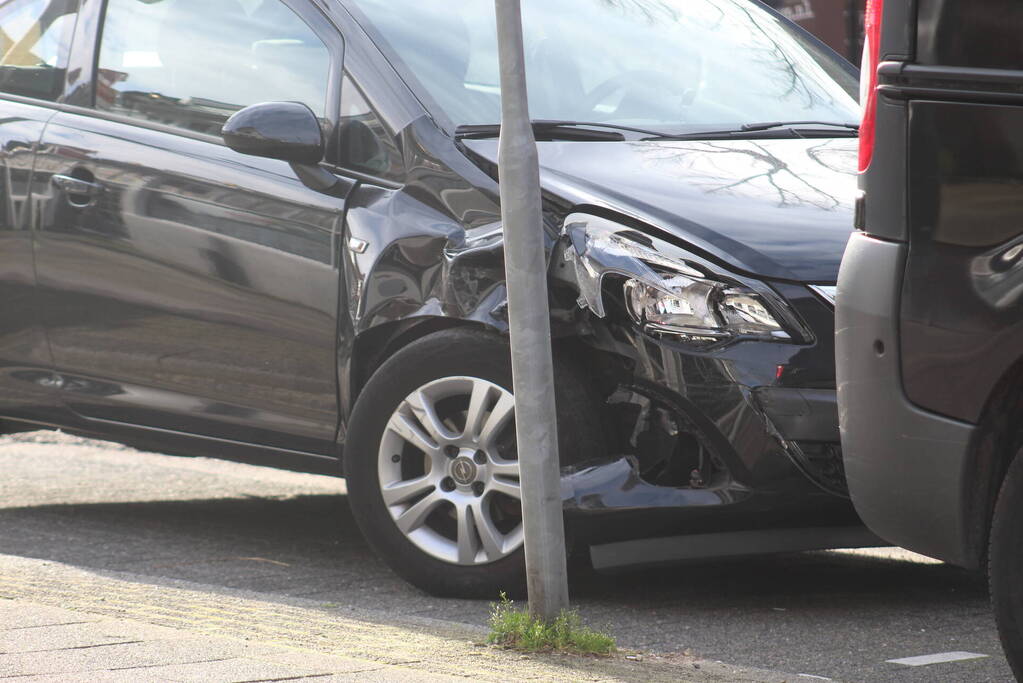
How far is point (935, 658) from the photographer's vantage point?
433 centimetres

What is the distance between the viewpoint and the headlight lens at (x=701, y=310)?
15.1 ft

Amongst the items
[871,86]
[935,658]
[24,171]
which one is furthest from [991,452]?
[24,171]

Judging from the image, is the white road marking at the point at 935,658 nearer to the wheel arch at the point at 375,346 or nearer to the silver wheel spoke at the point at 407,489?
the silver wheel spoke at the point at 407,489

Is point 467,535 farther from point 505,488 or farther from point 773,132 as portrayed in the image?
point 773,132

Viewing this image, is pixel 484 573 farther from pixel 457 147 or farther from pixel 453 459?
pixel 457 147

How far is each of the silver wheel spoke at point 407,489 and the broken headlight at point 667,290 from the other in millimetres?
735

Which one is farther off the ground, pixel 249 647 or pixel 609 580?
pixel 249 647

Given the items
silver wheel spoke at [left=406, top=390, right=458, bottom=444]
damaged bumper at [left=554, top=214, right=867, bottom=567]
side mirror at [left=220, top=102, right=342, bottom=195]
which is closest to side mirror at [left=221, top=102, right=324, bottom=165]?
side mirror at [left=220, top=102, right=342, bottom=195]

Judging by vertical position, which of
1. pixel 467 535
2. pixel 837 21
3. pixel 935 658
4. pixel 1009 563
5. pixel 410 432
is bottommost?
pixel 935 658

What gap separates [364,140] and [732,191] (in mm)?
1160

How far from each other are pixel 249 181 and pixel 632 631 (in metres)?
1.87

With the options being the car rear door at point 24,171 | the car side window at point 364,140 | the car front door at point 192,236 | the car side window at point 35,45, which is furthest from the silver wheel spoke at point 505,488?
the car side window at point 35,45

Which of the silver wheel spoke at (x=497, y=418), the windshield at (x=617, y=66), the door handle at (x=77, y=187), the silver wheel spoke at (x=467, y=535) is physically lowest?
the silver wheel spoke at (x=467, y=535)

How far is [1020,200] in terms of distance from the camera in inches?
133
